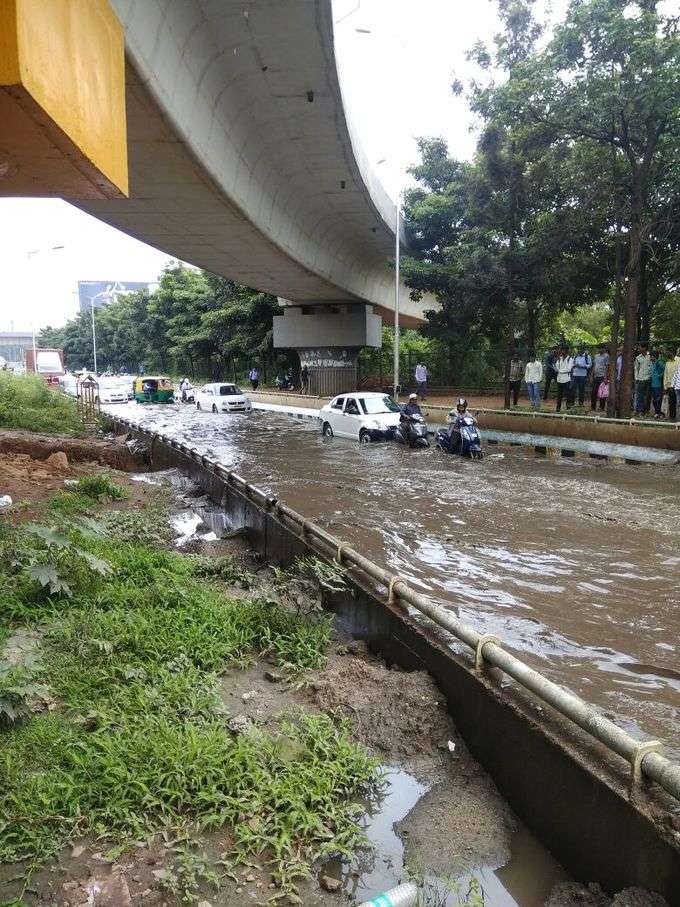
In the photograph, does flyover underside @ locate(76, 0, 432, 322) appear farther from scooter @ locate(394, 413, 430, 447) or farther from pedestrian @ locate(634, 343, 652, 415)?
pedestrian @ locate(634, 343, 652, 415)

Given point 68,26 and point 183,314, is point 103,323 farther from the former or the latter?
point 68,26

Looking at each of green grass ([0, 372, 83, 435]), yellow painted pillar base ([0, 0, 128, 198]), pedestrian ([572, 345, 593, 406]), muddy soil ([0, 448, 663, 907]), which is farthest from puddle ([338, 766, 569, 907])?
pedestrian ([572, 345, 593, 406])

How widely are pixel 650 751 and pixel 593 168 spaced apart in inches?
741

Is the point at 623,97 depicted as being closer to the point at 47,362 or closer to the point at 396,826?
the point at 396,826

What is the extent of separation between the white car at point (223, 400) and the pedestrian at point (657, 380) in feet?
66.9

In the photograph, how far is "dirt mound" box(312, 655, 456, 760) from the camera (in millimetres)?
4230

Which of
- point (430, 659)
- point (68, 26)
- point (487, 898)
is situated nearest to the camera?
point (487, 898)

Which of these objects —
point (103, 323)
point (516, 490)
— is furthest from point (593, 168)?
point (103, 323)

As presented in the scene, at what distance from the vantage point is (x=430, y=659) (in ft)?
15.3

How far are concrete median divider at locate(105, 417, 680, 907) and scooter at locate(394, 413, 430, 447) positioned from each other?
37.5ft

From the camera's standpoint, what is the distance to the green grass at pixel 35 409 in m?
19.5

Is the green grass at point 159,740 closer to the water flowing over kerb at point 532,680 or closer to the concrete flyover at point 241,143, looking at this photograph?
the water flowing over kerb at point 532,680

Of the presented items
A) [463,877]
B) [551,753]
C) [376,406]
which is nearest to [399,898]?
[463,877]

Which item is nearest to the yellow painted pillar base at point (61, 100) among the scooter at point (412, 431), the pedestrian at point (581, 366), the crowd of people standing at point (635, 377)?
the scooter at point (412, 431)
